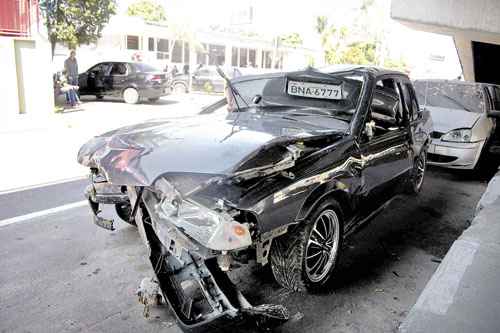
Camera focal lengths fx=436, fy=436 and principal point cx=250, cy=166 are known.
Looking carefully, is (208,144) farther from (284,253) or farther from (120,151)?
(284,253)

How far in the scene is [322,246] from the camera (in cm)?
360

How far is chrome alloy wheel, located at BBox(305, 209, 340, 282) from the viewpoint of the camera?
11.5ft

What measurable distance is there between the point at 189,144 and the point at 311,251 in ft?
4.30

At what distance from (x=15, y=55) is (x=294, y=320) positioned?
11.8 meters

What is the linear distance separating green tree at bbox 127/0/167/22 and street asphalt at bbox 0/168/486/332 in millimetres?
39196

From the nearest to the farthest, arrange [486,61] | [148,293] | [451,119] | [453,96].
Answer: [148,293] → [451,119] → [453,96] → [486,61]

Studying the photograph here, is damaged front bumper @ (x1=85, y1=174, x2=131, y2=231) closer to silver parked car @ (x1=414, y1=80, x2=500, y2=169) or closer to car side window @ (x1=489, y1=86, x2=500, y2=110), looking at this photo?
silver parked car @ (x1=414, y1=80, x2=500, y2=169)

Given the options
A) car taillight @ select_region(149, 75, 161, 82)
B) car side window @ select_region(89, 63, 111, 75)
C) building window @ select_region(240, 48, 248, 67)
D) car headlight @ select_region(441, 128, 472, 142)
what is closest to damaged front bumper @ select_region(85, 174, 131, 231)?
car headlight @ select_region(441, 128, 472, 142)

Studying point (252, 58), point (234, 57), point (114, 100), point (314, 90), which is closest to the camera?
point (314, 90)

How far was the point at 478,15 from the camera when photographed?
9680mm

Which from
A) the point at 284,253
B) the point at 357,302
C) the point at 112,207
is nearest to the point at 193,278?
the point at 284,253

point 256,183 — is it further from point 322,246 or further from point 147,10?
point 147,10

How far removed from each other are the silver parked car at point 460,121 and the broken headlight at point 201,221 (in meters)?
5.98

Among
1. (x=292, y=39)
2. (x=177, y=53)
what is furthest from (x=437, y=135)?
(x=292, y=39)
